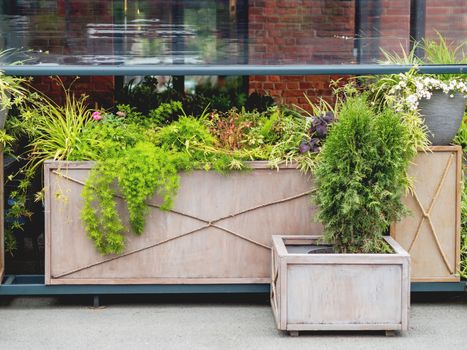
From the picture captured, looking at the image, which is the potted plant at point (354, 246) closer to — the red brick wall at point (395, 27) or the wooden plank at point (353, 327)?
the wooden plank at point (353, 327)

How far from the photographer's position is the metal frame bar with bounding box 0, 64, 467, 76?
6645 mm

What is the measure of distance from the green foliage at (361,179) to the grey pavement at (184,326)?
2.15 feet

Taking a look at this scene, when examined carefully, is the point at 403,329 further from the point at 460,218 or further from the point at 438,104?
the point at 438,104

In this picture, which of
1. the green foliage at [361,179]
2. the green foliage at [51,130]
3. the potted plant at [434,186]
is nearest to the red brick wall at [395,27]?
the potted plant at [434,186]

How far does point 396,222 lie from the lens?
649cm

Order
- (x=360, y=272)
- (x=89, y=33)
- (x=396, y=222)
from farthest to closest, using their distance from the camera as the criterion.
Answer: (x=89, y=33)
(x=396, y=222)
(x=360, y=272)

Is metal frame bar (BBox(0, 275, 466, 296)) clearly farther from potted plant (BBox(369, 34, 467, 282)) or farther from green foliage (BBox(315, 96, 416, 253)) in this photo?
green foliage (BBox(315, 96, 416, 253))

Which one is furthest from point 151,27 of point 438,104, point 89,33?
point 438,104

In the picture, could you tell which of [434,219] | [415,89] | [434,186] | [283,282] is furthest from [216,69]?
[434,219]

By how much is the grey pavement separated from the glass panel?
181cm

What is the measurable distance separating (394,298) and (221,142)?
1.73 m

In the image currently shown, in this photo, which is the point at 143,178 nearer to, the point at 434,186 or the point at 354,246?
the point at 354,246

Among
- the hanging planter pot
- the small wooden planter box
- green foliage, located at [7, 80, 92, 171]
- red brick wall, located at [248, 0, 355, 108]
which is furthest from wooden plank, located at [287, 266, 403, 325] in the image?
green foliage, located at [7, 80, 92, 171]

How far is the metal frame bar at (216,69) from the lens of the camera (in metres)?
6.64
